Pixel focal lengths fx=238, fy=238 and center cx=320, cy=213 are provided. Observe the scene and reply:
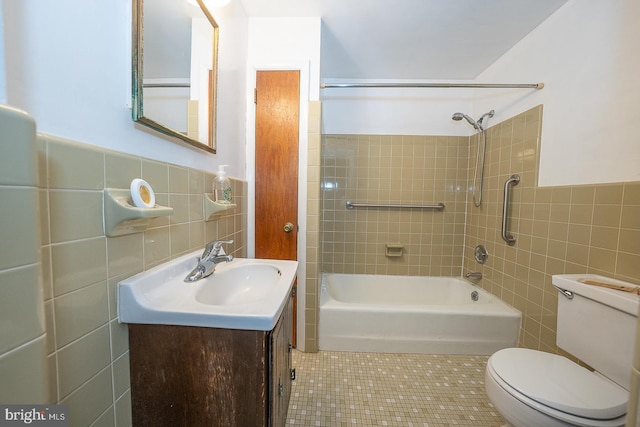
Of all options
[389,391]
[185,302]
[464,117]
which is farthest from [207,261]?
[464,117]

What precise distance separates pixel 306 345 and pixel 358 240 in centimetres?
108

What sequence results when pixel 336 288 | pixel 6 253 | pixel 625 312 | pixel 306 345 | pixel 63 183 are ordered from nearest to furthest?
pixel 6 253, pixel 63 183, pixel 625 312, pixel 306 345, pixel 336 288

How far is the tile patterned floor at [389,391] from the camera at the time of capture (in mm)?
1230

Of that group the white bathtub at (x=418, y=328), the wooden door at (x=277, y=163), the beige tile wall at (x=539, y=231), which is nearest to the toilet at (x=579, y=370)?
the beige tile wall at (x=539, y=231)

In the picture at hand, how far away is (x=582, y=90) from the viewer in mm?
1299

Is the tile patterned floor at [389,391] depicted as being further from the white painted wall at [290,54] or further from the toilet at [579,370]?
the white painted wall at [290,54]

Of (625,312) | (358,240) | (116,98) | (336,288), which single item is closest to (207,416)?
(116,98)

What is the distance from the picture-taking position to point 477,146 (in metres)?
2.20

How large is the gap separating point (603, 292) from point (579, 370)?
348mm

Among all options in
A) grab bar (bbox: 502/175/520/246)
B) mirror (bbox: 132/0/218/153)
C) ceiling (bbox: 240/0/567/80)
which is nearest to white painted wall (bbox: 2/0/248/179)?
mirror (bbox: 132/0/218/153)

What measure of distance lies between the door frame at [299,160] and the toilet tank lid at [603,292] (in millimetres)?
1399

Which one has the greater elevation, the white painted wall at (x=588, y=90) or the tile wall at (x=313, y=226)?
the white painted wall at (x=588, y=90)

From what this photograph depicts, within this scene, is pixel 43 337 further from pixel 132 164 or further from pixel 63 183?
pixel 132 164

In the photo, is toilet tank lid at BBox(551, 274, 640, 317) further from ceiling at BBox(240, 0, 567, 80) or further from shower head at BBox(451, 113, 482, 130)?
ceiling at BBox(240, 0, 567, 80)
